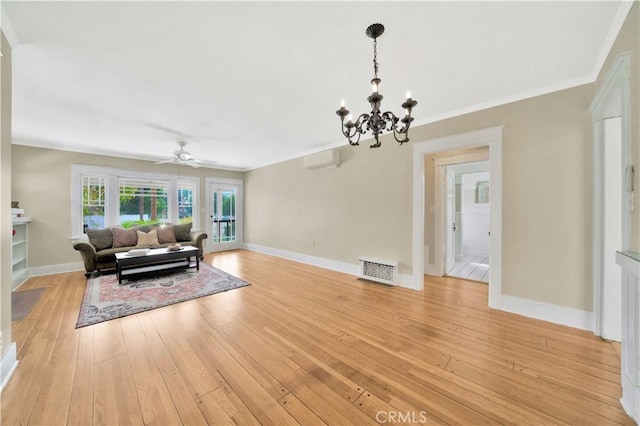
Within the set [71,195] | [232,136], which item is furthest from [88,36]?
[71,195]

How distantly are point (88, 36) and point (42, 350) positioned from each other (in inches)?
101

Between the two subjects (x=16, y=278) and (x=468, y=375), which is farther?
(x=16, y=278)

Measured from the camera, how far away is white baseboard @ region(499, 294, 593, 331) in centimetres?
226

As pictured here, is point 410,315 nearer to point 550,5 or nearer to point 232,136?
point 550,5

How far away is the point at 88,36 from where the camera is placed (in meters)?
1.70

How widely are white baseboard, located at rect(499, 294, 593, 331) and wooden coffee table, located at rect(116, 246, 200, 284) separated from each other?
192 inches

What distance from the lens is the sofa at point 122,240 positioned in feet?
13.3

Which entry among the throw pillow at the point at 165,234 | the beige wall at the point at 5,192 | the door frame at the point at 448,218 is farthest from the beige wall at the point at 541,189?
the throw pillow at the point at 165,234

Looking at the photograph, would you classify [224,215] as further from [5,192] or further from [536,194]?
[536,194]

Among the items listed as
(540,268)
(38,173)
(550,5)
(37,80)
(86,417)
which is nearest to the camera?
A: (86,417)

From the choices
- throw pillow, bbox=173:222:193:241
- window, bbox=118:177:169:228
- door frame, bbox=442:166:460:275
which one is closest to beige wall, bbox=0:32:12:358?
throw pillow, bbox=173:222:193:241

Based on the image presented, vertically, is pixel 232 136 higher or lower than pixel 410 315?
→ higher

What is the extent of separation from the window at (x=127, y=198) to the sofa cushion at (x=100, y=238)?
62 cm

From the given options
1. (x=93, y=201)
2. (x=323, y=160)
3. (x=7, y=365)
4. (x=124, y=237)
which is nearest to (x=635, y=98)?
(x=323, y=160)
